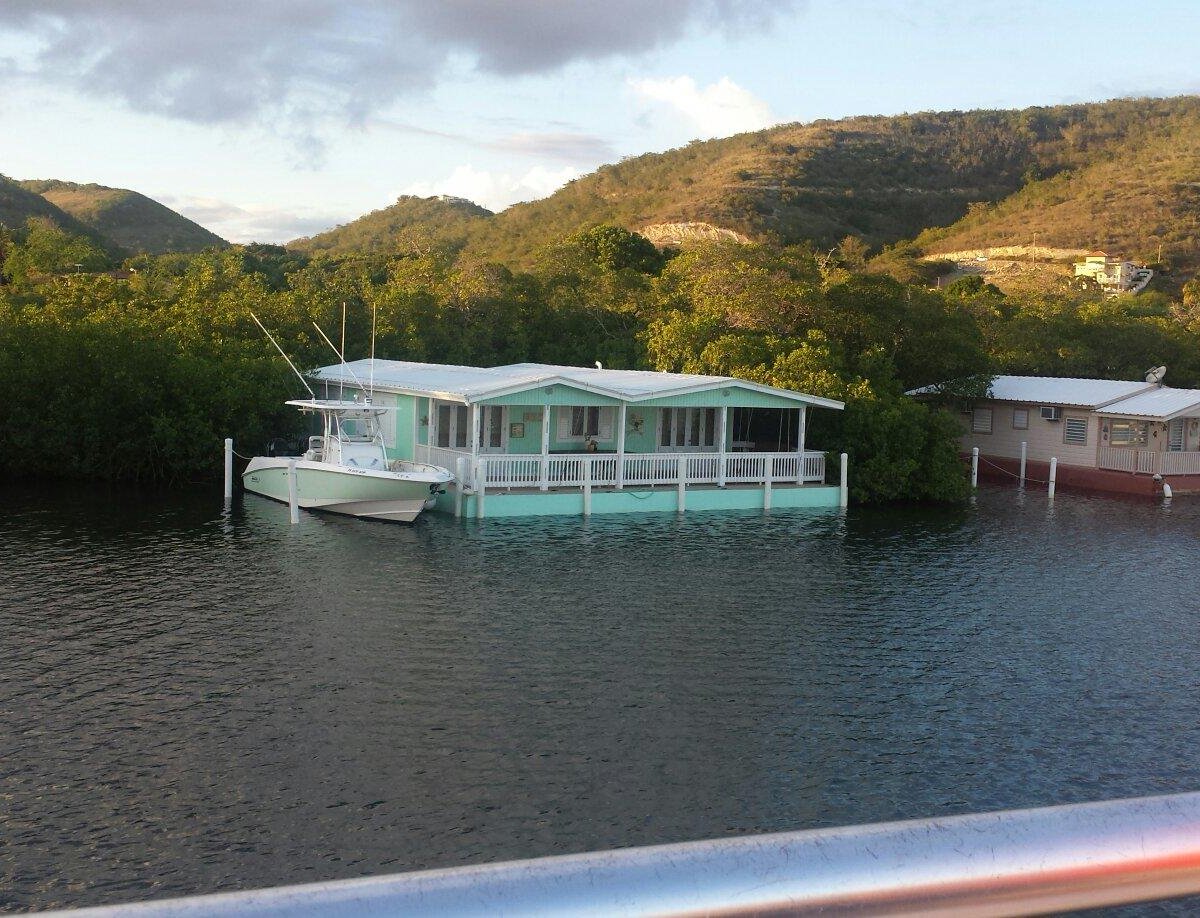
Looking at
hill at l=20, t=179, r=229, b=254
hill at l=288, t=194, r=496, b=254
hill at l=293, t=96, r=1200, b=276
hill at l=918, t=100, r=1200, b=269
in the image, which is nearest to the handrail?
hill at l=293, t=96, r=1200, b=276

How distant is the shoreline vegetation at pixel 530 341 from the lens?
34312 mm

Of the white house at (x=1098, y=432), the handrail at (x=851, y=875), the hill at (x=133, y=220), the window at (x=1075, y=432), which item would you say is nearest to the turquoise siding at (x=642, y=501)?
the white house at (x=1098, y=432)

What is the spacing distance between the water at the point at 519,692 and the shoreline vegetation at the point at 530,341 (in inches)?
291

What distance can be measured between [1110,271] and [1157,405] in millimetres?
63598

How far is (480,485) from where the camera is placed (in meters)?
29.1

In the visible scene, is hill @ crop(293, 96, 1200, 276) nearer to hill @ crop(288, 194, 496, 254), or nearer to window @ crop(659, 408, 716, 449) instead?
hill @ crop(288, 194, 496, 254)

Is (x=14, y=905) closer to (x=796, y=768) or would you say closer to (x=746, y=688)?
(x=796, y=768)

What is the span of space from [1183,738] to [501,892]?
15.6 meters

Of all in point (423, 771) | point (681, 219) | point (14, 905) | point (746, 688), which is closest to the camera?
point (14, 905)

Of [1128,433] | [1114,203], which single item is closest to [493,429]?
[1128,433]

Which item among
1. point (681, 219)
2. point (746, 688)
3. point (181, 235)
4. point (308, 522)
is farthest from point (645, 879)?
point (181, 235)

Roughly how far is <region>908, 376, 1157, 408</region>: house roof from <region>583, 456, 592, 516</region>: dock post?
19290mm

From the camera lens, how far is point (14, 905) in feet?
30.9

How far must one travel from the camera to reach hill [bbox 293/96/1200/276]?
114438 mm
